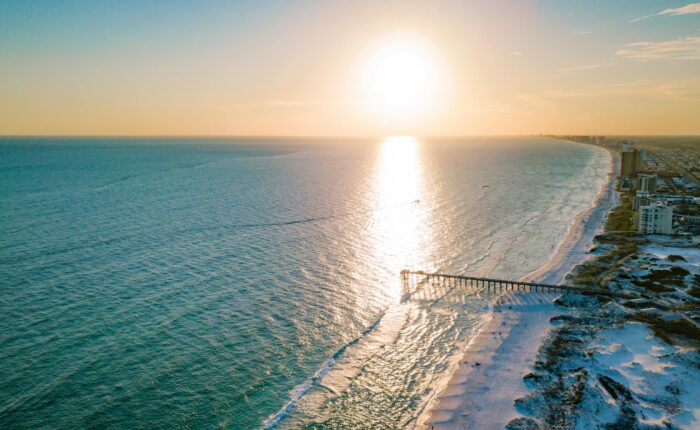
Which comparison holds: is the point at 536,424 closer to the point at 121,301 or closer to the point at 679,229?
the point at 121,301

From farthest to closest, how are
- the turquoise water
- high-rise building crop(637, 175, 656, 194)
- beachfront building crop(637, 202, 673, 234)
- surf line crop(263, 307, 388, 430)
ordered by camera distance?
high-rise building crop(637, 175, 656, 194) < beachfront building crop(637, 202, 673, 234) < the turquoise water < surf line crop(263, 307, 388, 430)

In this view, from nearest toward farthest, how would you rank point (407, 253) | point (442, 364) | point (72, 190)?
1. point (442, 364)
2. point (407, 253)
3. point (72, 190)

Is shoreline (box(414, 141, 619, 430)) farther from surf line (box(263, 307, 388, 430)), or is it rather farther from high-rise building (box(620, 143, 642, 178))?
high-rise building (box(620, 143, 642, 178))

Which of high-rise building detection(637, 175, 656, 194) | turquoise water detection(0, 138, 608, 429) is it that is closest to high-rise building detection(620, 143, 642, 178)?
high-rise building detection(637, 175, 656, 194)

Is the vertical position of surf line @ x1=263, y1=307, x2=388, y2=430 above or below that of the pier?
below

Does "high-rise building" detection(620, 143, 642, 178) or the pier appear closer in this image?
the pier

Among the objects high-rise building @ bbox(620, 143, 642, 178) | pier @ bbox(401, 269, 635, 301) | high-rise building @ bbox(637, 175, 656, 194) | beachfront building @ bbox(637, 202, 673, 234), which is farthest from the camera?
high-rise building @ bbox(620, 143, 642, 178)

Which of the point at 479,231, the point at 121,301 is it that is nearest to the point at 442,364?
the point at 121,301
